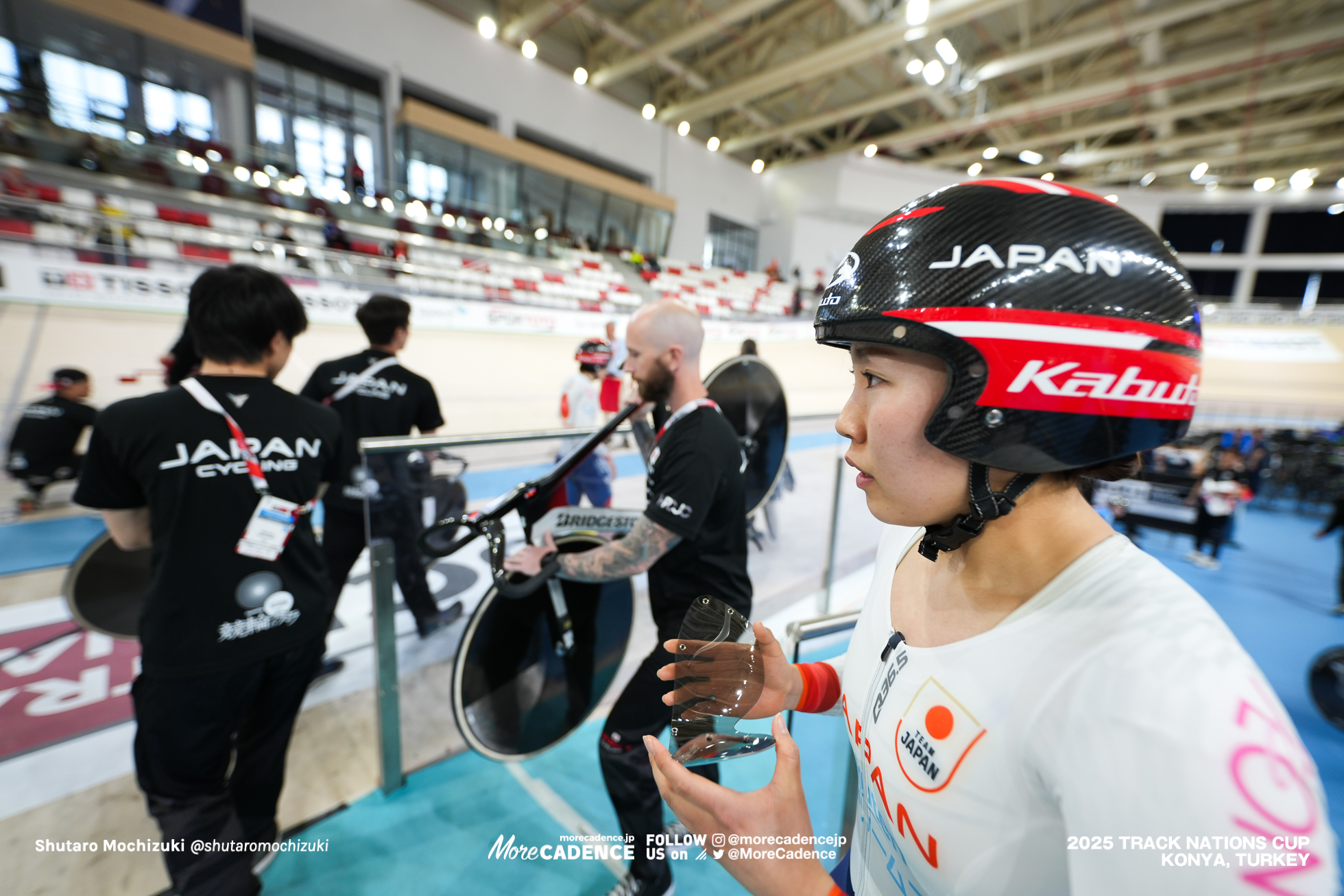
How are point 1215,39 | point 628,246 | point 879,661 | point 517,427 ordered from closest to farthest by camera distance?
point 879,661
point 517,427
point 1215,39
point 628,246

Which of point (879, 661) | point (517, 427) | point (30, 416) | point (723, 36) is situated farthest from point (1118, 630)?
point (723, 36)

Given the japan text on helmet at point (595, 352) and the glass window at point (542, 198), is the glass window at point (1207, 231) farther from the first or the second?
the japan text on helmet at point (595, 352)

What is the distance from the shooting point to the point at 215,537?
4.99ft

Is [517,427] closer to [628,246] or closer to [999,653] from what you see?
[999,653]

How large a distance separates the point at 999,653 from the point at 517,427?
357 inches

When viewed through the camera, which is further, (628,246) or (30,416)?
(628,246)

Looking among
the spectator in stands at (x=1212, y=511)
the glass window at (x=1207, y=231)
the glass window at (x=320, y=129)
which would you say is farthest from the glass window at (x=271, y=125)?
the glass window at (x=1207, y=231)

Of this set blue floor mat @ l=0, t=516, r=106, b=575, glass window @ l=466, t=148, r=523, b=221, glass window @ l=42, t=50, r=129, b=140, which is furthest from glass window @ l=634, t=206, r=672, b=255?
blue floor mat @ l=0, t=516, r=106, b=575

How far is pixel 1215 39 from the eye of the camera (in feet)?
45.1

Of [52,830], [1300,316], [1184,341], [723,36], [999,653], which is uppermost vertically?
[723,36]

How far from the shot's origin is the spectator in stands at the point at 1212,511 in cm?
564

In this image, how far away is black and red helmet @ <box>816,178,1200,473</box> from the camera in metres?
0.73

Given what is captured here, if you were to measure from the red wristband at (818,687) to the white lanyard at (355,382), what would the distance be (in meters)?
2.67

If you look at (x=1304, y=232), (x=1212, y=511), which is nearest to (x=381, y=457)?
(x=1212, y=511)
